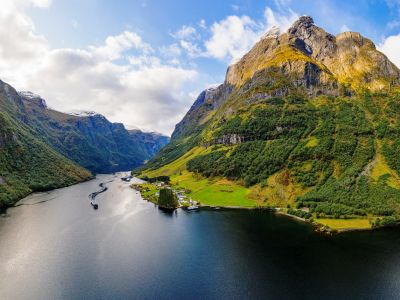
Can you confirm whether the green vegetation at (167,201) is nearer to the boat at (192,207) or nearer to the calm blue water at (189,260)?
the boat at (192,207)

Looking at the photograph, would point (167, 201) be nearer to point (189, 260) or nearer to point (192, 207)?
point (192, 207)

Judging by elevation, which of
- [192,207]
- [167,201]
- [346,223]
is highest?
[167,201]

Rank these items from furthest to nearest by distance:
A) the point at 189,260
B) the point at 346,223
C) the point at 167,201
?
the point at 167,201, the point at 346,223, the point at 189,260

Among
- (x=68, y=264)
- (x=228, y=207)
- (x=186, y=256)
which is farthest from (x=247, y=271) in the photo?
(x=228, y=207)


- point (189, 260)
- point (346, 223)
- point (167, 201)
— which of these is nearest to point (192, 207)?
point (167, 201)

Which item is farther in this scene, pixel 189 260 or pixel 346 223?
pixel 346 223
